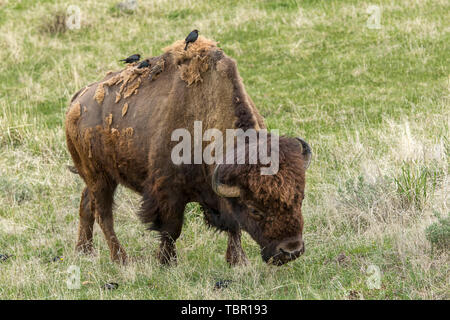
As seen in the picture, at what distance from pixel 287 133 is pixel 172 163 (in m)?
4.78

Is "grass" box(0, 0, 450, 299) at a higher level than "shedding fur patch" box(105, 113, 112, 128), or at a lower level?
lower

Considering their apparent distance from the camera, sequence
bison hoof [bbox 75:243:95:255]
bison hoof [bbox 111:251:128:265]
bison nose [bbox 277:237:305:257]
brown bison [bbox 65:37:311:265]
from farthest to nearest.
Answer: bison hoof [bbox 75:243:95:255] < bison hoof [bbox 111:251:128:265] < brown bison [bbox 65:37:311:265] < bison nose [bbox 277:237:305:257]

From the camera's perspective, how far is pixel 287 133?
11.2 meters

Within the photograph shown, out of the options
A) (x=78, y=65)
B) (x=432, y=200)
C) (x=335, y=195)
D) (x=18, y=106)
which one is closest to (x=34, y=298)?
(x=335, y=195)

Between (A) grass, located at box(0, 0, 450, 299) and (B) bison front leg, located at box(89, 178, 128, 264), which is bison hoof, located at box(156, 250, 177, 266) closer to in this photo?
(A) grass, located at box(0, 0, 450, 299)

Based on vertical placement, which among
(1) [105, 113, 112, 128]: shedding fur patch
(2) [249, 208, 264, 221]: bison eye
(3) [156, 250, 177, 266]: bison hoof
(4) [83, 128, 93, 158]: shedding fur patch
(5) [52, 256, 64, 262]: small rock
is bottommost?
(5) [52, 256, 64, 262]: small rock

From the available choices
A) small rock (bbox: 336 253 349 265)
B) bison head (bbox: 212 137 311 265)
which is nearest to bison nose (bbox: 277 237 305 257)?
bison head (bbox: 212 137 311 265)

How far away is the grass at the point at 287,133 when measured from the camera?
6.35 meters

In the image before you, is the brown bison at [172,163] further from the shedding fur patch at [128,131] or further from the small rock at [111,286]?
the small rock at [111,286]

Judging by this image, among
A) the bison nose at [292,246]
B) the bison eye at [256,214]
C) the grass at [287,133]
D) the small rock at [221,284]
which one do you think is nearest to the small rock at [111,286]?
the grass at [287,133]

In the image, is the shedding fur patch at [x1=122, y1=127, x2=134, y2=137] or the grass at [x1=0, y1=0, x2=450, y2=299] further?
the shedding fur patch at [x1=122, y1=127, x2=134, y2=137]

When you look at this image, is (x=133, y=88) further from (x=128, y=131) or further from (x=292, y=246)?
(x=292, y=246)

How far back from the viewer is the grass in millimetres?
6348
